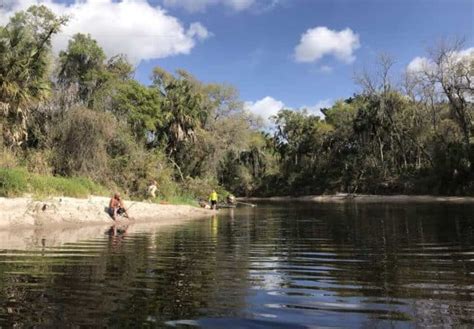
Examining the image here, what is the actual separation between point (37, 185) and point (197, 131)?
2963 cm

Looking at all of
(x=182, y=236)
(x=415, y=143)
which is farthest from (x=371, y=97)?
(x=182, y=236)

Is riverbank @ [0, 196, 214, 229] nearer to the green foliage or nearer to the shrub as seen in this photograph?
the shrub

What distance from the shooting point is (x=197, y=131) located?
53844 mm

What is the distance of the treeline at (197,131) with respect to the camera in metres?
31.8

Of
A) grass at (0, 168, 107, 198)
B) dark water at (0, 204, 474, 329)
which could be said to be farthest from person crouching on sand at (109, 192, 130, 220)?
dark water at (0, 204, 474, 329)

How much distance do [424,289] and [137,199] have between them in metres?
27.1

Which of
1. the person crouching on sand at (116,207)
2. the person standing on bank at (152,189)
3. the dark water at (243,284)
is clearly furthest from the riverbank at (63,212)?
the dark water at (243,284)

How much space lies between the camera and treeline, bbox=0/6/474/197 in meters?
31.8

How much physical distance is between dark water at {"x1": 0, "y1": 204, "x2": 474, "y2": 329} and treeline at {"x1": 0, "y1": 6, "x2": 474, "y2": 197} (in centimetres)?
1679

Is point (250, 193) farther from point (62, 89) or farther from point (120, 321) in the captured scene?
point (120, 321)

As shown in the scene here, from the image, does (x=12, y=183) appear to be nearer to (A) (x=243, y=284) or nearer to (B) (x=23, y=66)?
(B) (x=23, y=66)

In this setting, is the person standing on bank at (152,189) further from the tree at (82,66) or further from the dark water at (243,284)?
the dark water at (243,284)

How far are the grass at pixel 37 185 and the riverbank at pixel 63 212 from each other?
0.71 m

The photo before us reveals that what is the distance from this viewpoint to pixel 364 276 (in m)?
10.0
